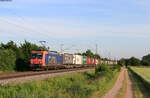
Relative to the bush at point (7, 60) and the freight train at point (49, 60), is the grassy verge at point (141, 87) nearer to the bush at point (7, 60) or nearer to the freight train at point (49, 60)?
the freight train at point (49, 60)

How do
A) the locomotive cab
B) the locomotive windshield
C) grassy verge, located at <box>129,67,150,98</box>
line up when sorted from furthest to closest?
the locomotive windshield < the locomotive cab < grassy verge, located at <box>129,67,150,98</box>

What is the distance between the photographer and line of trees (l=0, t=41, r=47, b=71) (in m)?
44.4

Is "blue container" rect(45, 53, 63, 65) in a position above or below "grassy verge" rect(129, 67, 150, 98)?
above

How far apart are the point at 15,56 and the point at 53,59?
21.4 feet

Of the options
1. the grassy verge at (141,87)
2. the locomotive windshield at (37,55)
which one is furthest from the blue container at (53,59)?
the grassy verge at (141,87)

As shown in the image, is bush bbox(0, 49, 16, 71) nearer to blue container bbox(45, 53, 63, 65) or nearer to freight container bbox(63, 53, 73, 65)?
blue container bbox(45, 53, 63, 65)

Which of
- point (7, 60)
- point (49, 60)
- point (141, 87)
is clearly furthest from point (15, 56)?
point (141, 87)

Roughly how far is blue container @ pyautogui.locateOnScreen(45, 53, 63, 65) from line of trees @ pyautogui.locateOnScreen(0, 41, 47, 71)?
399 centimetres

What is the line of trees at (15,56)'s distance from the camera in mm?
44375

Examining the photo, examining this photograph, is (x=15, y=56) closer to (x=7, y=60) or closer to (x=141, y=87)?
(x=7, y=60)

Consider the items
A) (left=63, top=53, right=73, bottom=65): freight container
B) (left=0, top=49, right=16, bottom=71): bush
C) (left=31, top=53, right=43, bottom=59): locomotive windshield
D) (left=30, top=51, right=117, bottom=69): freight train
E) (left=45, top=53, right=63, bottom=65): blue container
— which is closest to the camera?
(left=0, top=49, right=16, bottom=71): bush

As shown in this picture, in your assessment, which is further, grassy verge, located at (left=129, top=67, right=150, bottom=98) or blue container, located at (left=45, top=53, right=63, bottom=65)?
blue container, located at (left=45, top=53, right=63, bottom=65)

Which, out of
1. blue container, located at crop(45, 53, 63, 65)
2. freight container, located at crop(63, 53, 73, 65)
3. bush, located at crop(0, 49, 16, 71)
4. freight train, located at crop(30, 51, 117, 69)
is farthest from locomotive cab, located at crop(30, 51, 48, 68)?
freight container, located at crop(63, 53, 73, 65)

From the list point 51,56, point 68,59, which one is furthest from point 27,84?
point 68,59
